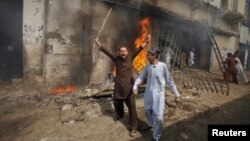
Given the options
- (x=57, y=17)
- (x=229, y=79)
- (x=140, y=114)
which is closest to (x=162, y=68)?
(x=140, y=114)

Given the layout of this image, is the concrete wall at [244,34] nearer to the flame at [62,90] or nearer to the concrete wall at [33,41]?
the flame at [62,90]

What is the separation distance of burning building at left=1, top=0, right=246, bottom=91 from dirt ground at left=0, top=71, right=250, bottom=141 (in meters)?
0.94

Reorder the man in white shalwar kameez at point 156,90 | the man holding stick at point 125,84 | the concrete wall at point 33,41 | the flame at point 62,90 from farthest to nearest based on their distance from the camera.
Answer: the flame at point 62,90 < the concrete wall at point 33,41 < the man holding stick at point 125,84 < the man in white shalwar kameez at point 156,90

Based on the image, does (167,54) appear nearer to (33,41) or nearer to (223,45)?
(33,41)

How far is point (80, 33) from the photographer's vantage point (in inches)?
330

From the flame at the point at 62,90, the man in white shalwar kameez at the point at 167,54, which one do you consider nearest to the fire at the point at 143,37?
the man in white shalwar kameez at the point at 167,54

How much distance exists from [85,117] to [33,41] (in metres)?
3.14

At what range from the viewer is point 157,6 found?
10969 mm

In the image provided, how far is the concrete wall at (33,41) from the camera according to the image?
720 centimetres

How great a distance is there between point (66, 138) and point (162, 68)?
96.6 inches

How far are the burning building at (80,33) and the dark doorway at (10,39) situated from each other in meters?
0.05

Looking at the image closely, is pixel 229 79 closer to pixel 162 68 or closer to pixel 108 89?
pixel 108 89

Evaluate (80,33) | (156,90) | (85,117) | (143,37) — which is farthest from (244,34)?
(85,117)

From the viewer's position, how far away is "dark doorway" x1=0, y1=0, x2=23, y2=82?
314 inches
